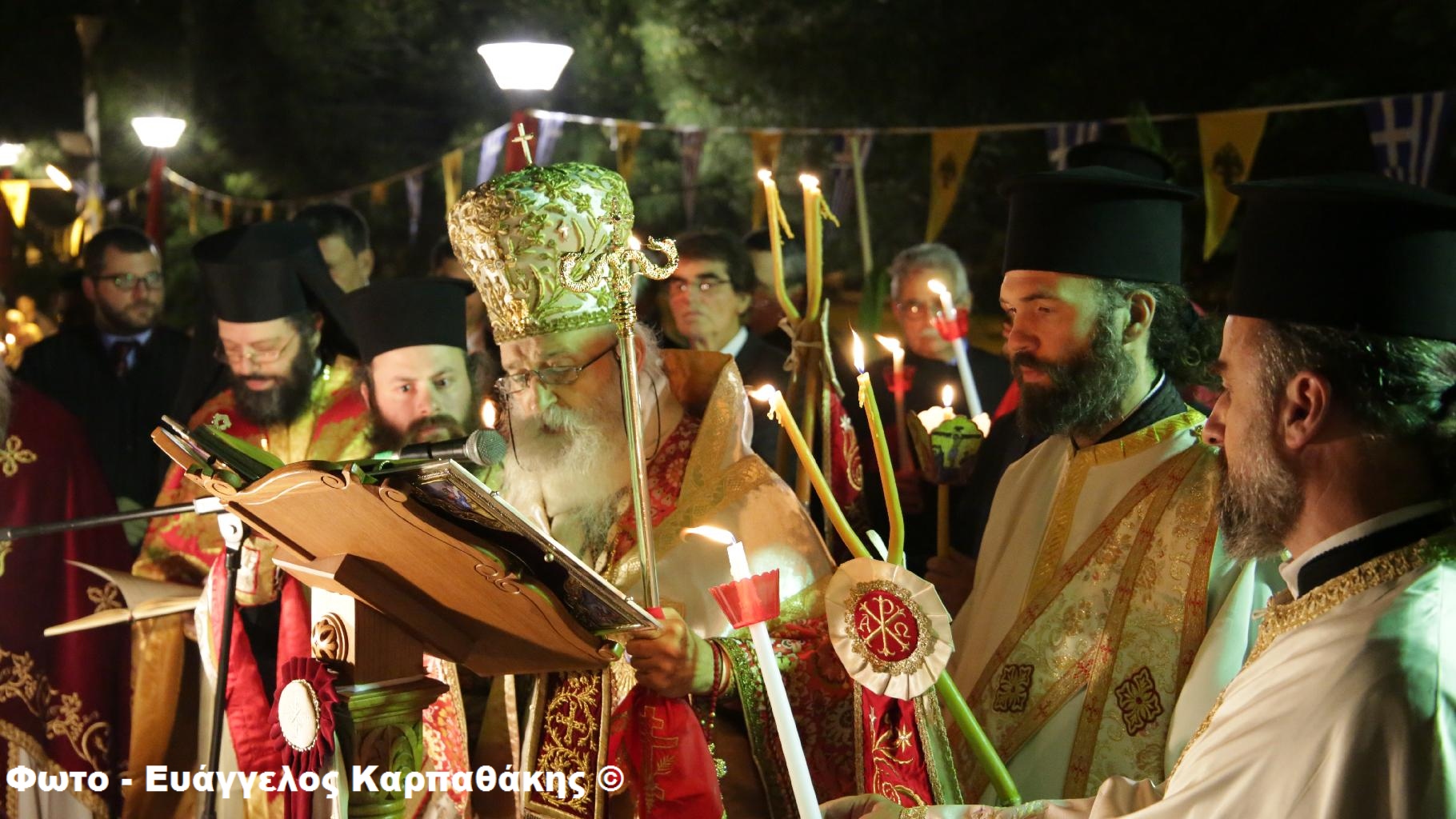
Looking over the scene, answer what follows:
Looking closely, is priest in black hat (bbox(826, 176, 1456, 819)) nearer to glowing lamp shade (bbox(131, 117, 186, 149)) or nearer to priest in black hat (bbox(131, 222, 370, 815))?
priest in black hat (bbox(131, 222, 370, 815))

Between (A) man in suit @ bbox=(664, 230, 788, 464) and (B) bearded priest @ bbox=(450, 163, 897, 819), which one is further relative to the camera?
(A) man in suit @ bbox=(664, 230, 788, 464)

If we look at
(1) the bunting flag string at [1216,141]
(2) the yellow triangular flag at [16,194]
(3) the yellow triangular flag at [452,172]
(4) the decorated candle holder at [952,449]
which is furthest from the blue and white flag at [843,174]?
(4) the decorated candle holder at [952,449]

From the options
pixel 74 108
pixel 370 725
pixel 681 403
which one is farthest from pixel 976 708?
pixel 74 108

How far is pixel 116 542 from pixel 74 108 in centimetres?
2287

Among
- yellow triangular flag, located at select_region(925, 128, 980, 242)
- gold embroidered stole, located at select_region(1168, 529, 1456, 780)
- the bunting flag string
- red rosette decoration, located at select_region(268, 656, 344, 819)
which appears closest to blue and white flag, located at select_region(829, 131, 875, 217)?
yellow triangular flag, located at select_region(925, 128, 980, 242)

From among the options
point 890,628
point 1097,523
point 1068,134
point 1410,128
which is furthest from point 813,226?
point 1068,134

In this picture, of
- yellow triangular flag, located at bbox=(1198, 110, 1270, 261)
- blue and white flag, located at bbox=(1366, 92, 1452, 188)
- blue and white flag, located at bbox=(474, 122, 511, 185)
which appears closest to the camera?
blue and white flag, located at bbox=(1366, 92, 1452, 188)

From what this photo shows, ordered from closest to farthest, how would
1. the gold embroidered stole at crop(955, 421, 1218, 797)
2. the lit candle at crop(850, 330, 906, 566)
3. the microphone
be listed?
the microphone → the lit candle at crop(850, 330, 906, 566) → the gold embroidered stole at crop(955, 421, 1218, 797)

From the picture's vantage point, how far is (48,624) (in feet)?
18.3

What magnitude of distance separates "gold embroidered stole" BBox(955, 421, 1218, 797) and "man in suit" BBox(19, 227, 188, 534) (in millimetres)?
5373

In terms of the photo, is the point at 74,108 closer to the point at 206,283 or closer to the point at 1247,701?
the point at 206,283

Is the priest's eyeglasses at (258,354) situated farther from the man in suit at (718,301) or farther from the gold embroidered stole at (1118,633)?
the gold embroidered stole at (1118,633)

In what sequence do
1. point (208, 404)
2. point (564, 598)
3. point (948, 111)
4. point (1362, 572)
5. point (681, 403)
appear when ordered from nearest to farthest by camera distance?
1. point (1362, 572)
2. point (564, 598)
3. point (681, 403)
4. point (208, 404)
5. point (948, 111)

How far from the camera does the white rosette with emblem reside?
2.86 m
